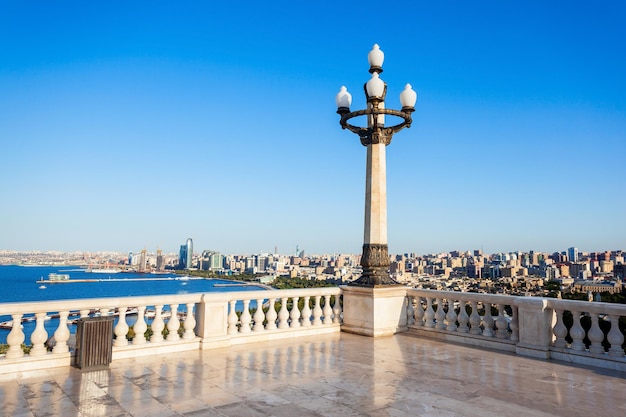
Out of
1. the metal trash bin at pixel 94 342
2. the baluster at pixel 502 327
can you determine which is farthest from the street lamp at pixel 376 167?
the metal trash bin at pixel 94 342

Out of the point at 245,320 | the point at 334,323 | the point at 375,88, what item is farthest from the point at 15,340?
the point at 375,88

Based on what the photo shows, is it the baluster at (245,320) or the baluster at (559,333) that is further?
the baluster at (245,320)

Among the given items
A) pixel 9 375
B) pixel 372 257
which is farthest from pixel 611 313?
pixel 9 375

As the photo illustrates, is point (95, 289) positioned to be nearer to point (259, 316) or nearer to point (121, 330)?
point (259, 316)

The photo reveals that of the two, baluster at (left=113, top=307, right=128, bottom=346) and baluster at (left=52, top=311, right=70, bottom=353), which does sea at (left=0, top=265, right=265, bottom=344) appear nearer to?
baluster at (left=113, top=307, right=128, bottom=346)

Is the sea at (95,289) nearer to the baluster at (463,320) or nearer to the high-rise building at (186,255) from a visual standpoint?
the high-rise building at (186,255)

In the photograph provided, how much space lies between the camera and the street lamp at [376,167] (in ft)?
31.3

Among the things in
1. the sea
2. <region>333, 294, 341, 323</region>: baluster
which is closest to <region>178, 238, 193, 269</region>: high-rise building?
the sea

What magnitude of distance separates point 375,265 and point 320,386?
4.52 metres

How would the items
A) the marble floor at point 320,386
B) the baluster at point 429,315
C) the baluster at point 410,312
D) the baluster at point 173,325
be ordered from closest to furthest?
1. the marble floor at point 320,386
2. the baluster at point 173,325
3. the baluster at point 429,315
4. the baluster at point 410,312

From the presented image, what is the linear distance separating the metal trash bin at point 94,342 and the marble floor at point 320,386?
18 centimetres

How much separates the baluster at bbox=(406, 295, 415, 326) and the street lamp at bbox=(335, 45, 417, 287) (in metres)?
0.55

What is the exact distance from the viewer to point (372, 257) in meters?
9.50

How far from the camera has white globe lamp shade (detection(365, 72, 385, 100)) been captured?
384 inches
